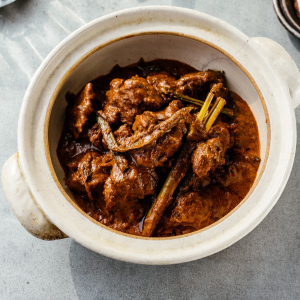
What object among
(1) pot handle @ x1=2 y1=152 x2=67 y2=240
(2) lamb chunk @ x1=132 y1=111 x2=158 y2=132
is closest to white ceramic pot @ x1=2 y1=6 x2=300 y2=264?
(1) pot handle @ x1=2 y1=152 x2=67 y2=240

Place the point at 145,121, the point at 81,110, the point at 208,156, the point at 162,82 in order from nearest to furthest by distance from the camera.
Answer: the point at 208,156, the point at 145,121, the point at 81,110, the point at 162,82

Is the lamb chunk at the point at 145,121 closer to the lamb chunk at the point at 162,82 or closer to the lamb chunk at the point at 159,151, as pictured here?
the lamb chunk at the point at 159,151

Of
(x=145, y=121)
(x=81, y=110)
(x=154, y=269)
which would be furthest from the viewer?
(x=154, y=269)

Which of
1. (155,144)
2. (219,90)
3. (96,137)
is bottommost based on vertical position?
(96,137)

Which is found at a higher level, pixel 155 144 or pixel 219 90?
pixel 219 90

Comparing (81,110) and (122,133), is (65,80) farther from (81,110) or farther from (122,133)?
(122,133)

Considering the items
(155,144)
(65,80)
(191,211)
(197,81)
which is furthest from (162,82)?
(191,211)
